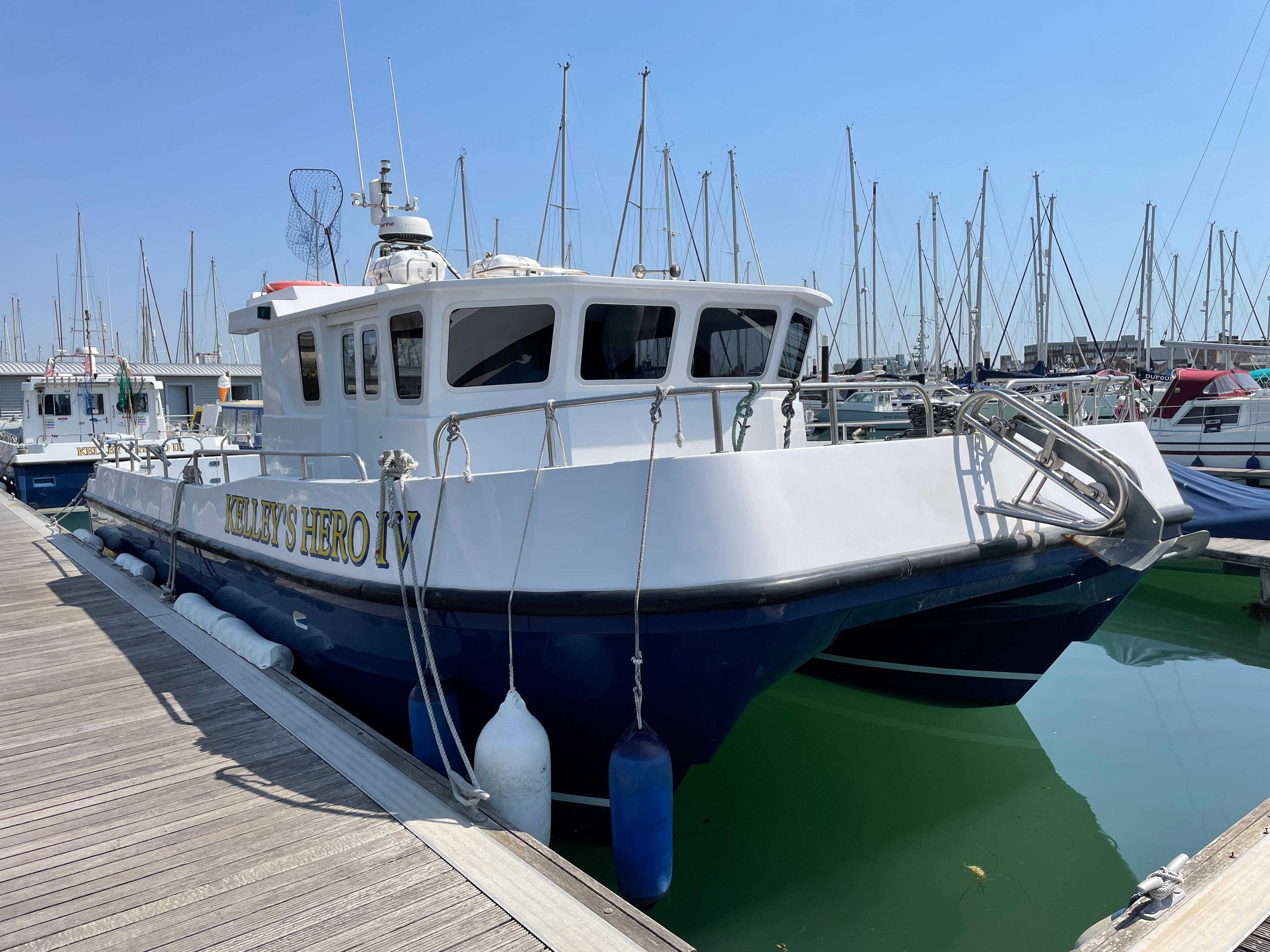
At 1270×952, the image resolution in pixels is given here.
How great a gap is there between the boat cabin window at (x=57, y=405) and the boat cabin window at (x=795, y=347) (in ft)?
71.1

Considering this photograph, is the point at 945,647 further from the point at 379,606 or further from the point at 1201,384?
the point at 1201,384

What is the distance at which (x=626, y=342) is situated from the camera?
5016 mm

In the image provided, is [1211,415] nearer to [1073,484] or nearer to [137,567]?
[1073,484]

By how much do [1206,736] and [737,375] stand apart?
4.45 m

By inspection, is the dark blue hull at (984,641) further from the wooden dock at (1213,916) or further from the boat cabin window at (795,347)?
the boat cabin window at (795,347)

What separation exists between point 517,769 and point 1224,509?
31.9ft

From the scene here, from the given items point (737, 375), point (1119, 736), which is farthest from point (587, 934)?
point (1119, 736)

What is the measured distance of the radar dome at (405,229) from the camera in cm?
673

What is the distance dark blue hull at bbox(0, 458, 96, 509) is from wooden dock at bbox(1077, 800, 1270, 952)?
21468mm

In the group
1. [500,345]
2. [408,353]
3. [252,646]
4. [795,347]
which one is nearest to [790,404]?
[500,345]

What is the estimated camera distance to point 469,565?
4066mm

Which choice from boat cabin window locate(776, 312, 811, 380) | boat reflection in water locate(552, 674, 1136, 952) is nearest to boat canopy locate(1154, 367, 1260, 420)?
boat reflection in water locate(552, 674, 1136, 952)

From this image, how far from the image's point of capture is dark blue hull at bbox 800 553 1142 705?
16.3 ft

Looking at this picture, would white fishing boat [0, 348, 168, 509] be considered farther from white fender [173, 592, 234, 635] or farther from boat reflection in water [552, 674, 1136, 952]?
boat reflection in water [552, 674, 1136, 952]
